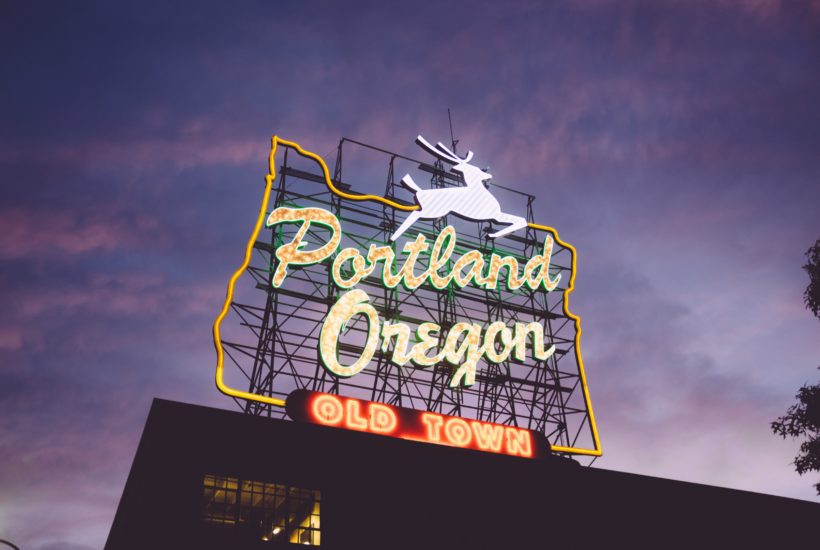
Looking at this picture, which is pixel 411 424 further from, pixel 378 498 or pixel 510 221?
pixel 510 221

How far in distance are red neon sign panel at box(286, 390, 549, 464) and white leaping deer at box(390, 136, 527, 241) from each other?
318 inches

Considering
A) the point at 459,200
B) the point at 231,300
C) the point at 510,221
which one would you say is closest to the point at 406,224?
the point at 459,200

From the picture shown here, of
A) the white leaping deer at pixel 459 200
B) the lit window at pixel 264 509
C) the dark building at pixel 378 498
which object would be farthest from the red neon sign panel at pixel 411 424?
the white leaping deer at pixel 459 200

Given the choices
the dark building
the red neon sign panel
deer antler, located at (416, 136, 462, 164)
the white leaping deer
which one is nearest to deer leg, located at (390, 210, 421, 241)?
the white leaping deer

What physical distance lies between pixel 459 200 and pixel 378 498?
12.3 m

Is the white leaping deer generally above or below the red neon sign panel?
above

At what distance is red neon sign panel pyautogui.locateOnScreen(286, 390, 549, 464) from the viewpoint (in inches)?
692

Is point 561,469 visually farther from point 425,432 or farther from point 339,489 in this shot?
point 339,489

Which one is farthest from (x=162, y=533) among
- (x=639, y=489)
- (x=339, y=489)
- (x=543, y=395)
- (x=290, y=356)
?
(x=543, y=395)

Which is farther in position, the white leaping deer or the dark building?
the white leaping deer

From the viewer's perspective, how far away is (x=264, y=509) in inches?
643

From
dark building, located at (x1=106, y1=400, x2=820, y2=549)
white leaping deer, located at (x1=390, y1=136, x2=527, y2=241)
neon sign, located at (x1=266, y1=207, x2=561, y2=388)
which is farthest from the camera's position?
white leaping deer, located at (x1=390, y1=136, x2=527, y2=241)

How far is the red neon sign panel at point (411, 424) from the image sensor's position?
57.7 feet

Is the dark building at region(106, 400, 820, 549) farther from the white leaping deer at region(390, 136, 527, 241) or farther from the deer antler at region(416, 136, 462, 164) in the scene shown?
the deer antler at region(416, 136, 462, 164)
